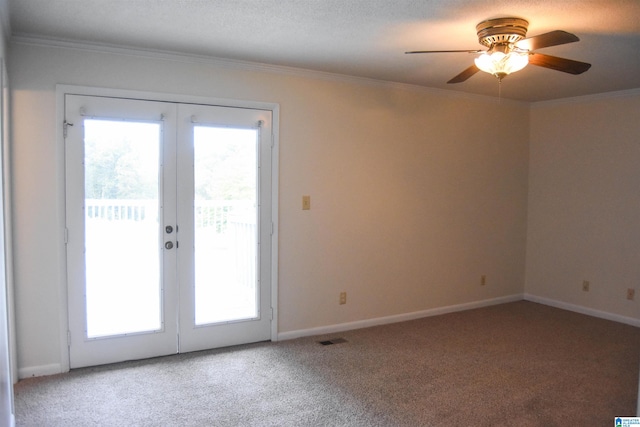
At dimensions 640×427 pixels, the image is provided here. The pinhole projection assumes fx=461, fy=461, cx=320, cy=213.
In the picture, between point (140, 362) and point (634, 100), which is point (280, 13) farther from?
point (634, 100)

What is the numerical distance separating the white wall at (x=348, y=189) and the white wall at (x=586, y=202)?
0.21m

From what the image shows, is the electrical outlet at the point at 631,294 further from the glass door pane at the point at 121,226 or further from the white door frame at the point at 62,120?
the glass door pane at the point at 121,226

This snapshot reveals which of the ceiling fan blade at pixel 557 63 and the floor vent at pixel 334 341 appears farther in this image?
the floor vent at pixel 334 341

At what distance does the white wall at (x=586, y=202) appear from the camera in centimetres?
480

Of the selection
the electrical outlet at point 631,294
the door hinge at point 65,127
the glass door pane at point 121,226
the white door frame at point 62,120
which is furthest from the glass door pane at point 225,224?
the electrical outlet at point 631,294

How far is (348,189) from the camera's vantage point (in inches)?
173

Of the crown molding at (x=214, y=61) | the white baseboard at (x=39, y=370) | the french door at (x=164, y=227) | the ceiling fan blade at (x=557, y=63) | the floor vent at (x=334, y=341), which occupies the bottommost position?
the floor vent at (x=334, y=341)

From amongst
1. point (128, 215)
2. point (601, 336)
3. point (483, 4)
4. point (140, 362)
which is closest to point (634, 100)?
point (601, 336)

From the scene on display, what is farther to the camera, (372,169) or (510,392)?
(372,169)

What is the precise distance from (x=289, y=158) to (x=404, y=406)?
2.22m

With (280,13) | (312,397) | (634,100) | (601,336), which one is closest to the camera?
(280,13)

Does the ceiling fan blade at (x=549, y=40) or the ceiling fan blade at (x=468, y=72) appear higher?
the ceiling fan blade at (x=549, y=40)

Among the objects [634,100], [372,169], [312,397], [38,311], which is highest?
[634,100]

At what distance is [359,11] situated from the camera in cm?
267
